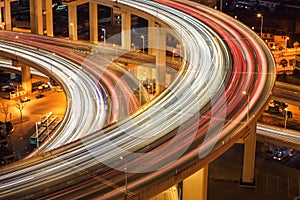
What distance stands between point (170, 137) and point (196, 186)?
4.06 m

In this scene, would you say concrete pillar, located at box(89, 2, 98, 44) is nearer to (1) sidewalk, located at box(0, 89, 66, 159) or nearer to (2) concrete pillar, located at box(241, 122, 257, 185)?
(1) sidewalk, located at box(0, 89, 66, 159)

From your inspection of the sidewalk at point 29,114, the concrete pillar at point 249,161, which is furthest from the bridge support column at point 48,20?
the concrete pillar at point 249,161

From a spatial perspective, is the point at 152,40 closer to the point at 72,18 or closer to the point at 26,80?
the point at 72,18

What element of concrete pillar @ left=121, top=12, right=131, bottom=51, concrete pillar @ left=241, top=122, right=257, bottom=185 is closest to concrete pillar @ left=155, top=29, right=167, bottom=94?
concrete pillar @ left=121, top=12, right=131, bottom=51

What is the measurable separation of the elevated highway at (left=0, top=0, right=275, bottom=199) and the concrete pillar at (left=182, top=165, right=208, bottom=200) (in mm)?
2650

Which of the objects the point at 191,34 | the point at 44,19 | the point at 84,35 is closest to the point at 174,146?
the point at 191,34

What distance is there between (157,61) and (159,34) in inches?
101

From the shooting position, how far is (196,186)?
28.1 meters

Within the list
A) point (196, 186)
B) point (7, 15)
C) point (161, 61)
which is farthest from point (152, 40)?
point (196, 186)

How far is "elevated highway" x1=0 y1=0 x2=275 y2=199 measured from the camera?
20969 mm

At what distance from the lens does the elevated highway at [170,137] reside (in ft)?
68.8

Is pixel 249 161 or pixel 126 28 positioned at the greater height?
pixel 126 28

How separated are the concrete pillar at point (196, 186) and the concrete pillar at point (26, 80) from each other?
2712 cm

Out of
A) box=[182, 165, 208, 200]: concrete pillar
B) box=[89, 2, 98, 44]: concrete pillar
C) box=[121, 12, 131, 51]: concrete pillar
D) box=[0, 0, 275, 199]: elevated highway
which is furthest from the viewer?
box=[89, 2, 98, 44]: concrete pillar
